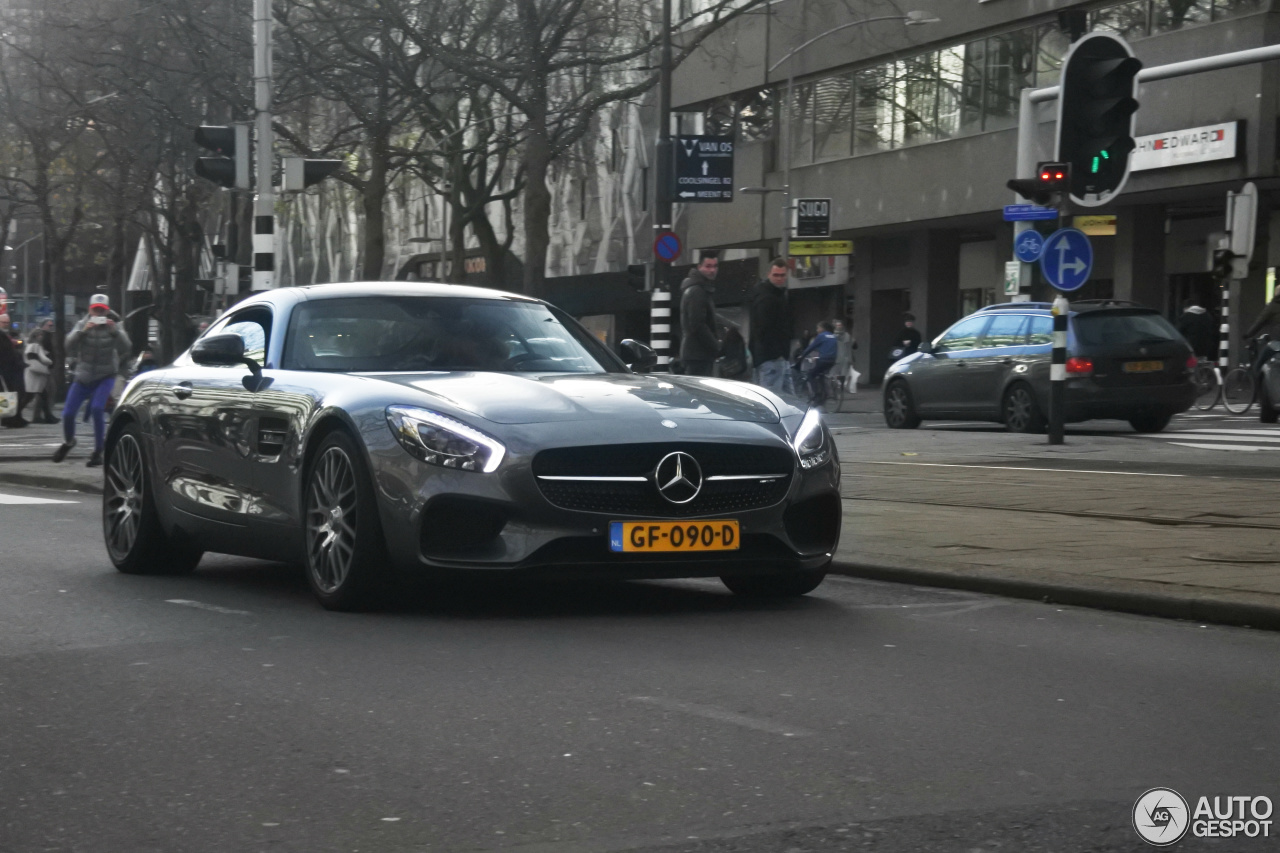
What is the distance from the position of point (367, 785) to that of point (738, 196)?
153 feet

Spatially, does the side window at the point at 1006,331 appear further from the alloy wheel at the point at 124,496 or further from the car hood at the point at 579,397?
the car hood at the point at 579,397

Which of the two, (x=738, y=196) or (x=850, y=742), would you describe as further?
(x=738, y=196)

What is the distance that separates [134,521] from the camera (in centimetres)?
963

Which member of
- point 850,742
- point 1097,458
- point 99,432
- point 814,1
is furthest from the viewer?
point 814,1

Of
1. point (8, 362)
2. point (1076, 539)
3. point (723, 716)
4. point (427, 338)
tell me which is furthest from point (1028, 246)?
point (723, 716)

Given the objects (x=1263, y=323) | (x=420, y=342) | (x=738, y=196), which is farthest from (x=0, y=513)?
(x=738, y=196)

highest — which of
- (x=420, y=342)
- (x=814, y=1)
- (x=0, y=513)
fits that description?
(x=814, y=1)

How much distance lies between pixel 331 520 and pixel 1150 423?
55.2ft

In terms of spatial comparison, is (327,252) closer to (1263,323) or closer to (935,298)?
(935,298)

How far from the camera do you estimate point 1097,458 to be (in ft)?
57.1

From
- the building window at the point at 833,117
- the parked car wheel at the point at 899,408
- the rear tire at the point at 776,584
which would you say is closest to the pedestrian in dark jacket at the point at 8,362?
the parked car wheel at the point at 899,408

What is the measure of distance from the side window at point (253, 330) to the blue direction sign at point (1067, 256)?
11165 millimetres

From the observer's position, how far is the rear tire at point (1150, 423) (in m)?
22.9

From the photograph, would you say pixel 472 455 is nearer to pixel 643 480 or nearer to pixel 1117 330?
pixel 643 480
